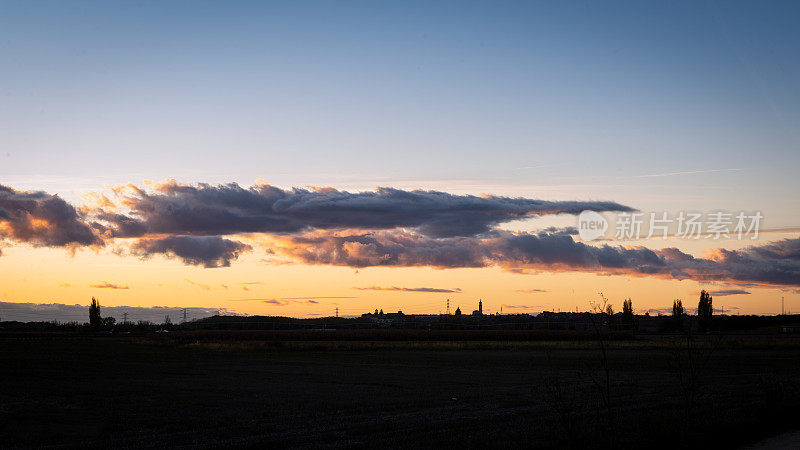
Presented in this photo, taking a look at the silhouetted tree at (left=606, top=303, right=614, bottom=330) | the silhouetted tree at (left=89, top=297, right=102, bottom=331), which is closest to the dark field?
the silhouetted tree at (left=606, top=303, right=614, bottom=330)

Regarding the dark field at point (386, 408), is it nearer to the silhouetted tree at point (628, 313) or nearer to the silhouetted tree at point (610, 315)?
the silhouetted tree at point (610, 315)

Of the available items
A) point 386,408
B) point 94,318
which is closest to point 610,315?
point 386,408

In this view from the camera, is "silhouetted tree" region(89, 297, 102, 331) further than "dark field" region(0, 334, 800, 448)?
Yes

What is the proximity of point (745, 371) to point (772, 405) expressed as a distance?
23896mm

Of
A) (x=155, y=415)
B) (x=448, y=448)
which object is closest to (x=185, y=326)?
(x=155, y=415)

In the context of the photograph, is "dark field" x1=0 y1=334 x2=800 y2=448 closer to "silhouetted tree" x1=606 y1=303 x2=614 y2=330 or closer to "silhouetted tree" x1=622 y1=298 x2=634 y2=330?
"silhouetted tree" x1=606 y1=303 x2=614 y2=330

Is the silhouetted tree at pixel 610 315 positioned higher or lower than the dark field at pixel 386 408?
higher

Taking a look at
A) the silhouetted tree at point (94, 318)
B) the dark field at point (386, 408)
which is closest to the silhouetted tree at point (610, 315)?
the dark field at point (386, 408)

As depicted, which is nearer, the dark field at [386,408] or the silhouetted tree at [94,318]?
the dark field at [386,408]

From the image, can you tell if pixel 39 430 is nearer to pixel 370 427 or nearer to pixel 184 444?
pixel 184 444

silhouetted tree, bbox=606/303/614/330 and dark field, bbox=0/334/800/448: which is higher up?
silhouetted tree, bbox=606/303/614/330

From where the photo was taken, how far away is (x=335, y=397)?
94.3ft

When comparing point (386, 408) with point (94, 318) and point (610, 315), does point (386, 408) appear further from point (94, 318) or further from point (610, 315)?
point (94, 318)

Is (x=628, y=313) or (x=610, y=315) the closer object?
(x=610, y=315)
